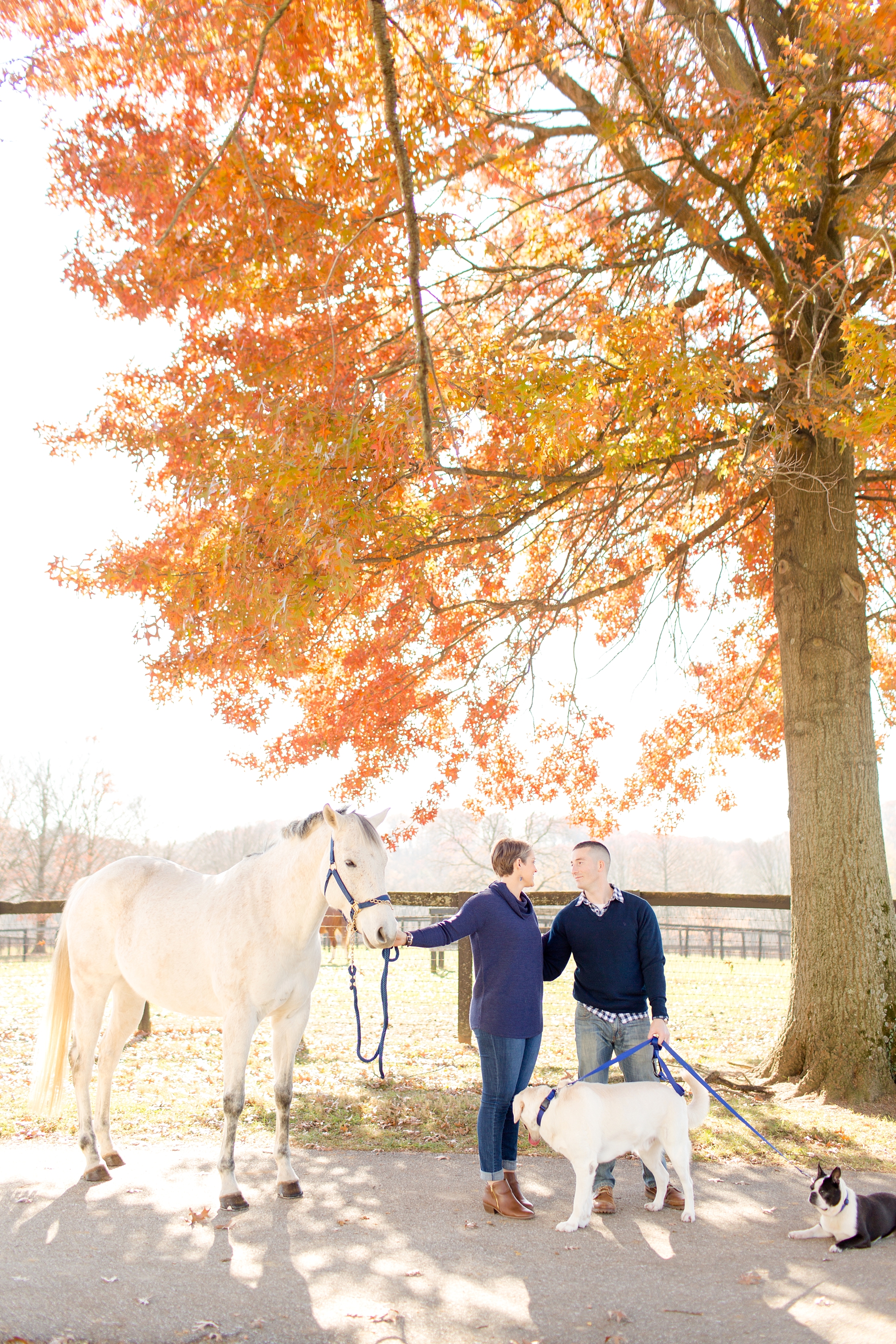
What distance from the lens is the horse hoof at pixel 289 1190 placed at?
14.4 feet

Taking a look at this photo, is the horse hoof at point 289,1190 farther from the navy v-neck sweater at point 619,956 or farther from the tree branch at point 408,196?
the tree branch at point 408,196

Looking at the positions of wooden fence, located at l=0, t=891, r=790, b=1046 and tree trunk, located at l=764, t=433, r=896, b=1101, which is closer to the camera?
tree trunk, located at l=764, t=433, r=896, b=1101

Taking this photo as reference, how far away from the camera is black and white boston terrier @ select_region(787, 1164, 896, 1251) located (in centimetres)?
370

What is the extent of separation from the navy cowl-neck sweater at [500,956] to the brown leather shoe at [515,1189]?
661 mm

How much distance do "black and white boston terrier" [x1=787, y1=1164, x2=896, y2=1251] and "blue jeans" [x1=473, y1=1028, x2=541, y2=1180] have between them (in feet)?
4.25

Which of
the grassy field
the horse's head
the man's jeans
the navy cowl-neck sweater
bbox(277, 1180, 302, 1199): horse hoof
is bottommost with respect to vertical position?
the grassy field

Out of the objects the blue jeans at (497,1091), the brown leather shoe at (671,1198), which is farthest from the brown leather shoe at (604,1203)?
the blue jeans at (497,1091)

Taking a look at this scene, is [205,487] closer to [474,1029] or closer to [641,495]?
[474,1029]

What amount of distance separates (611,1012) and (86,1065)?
119 inches

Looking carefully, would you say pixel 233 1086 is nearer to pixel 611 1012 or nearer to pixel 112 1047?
pixel 112 1047

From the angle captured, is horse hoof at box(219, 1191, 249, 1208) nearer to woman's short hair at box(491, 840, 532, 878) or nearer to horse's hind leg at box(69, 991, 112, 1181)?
horse's hind leg at box(69, 991, 112, 1181)

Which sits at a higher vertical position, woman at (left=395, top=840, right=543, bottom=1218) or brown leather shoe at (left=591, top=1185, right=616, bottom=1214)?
woman at (left=395, top=840, right=543, bottom=1218)

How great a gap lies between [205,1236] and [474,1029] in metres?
1.45

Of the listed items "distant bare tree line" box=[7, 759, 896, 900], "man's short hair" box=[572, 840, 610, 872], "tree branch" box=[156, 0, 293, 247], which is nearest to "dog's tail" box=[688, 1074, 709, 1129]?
"man's short hair" box=[572, 840, 610, 872]
